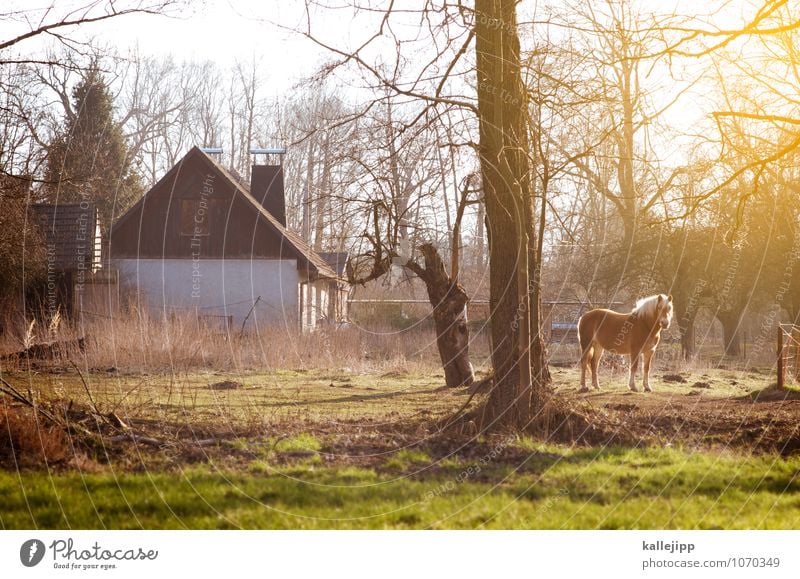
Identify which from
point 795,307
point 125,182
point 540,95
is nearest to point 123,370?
point 125,182

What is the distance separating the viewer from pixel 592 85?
28.1 feet

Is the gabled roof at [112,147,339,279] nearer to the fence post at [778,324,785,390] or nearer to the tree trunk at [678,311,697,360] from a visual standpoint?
the tree trunk at [678,311,697,360]

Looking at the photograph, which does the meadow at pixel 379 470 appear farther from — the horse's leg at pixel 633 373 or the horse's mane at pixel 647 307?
the horse's mane at pixel 647 307

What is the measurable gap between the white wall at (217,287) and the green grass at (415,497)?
193 inches

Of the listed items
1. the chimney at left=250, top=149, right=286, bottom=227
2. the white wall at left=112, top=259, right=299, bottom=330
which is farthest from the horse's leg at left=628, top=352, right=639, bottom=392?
the chimney at left=250, top=149, right=286, bottom=227

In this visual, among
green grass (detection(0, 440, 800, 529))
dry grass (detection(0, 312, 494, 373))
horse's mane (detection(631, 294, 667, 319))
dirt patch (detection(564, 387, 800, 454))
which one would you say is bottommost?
green grass (detection(0, 440, 800, 529))

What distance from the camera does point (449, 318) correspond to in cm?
1245

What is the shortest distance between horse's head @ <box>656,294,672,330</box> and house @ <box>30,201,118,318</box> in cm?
726

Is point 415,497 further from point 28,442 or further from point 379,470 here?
point 28,442

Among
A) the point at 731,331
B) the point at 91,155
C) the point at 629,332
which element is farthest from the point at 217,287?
the point at 731,331

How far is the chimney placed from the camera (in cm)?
1203

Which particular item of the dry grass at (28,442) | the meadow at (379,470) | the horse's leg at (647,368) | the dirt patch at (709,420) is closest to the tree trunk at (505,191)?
the meadow at (379,470)

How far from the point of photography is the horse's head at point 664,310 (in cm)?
1123

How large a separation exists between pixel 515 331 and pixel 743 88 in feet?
12.1
